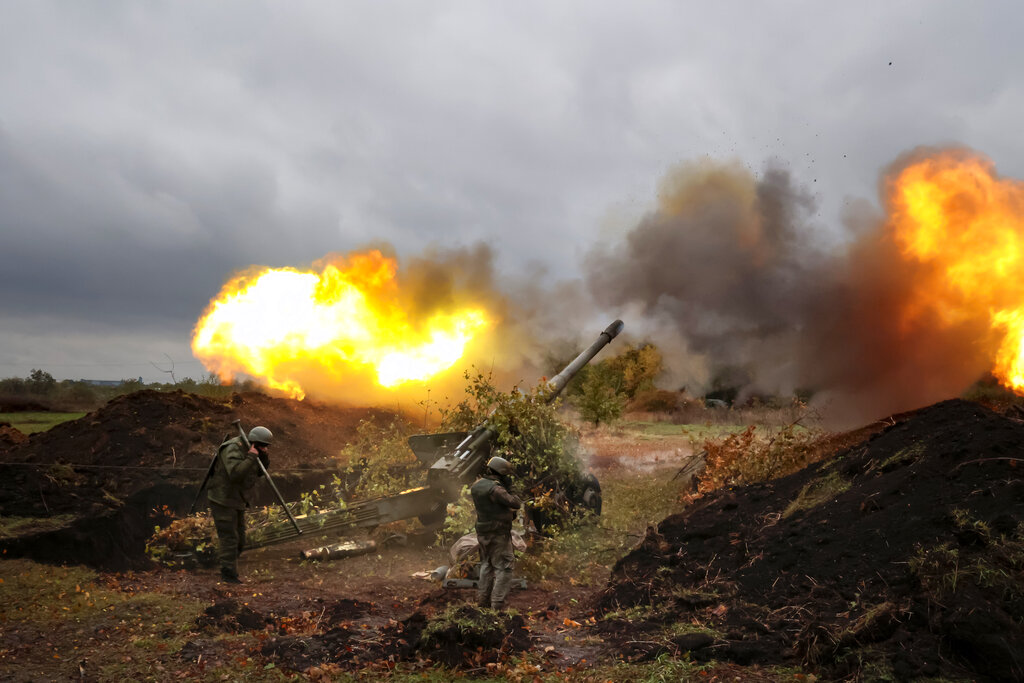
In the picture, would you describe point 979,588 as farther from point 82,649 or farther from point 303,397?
point 303,397

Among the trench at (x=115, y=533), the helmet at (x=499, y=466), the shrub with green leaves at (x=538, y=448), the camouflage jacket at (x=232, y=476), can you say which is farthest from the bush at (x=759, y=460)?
the trench at (x=115, y=533)

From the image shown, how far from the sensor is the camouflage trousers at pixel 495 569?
8.80 m

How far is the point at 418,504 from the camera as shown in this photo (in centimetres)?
1238

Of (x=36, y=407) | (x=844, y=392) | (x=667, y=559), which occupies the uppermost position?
(x=36, y=407)

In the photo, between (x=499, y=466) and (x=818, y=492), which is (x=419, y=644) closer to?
(x=499, y=466)

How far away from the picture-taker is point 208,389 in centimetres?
2772

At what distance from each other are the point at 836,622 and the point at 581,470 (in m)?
6.59

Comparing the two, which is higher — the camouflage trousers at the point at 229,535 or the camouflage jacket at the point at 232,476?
the camouflage jacket at the point at 232,476

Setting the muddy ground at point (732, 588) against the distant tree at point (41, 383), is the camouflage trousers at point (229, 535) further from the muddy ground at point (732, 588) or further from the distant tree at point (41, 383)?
the distant tree at point (41, 383)

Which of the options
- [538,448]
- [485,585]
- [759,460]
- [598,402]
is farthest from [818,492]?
[598,402]

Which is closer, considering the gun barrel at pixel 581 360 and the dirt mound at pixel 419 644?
the dirt mound at pixel 419 644

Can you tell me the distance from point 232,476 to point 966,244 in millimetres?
12265

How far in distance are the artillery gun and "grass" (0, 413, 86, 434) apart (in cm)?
1447

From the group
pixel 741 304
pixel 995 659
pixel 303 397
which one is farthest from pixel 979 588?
pixel 303 397
